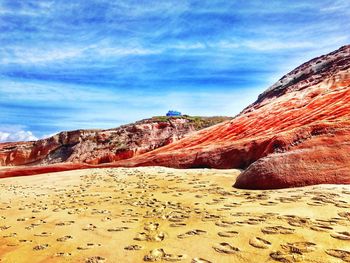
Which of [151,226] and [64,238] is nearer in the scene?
[64,238]

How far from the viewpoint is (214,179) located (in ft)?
43.9

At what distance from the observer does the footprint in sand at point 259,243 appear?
5.41 metres

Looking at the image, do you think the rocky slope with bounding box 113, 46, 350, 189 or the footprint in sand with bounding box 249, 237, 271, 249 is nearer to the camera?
the footprint in sand with bounding box 249, 237, 271, 249

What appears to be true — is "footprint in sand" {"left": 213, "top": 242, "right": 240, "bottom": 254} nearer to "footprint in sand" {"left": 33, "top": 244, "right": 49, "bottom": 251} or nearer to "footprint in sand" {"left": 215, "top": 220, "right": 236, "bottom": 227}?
"footprint in sand" {"left": 215, "top": 220, "right": 236, "bottom": 227}

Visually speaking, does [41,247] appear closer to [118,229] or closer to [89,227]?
[89,227]

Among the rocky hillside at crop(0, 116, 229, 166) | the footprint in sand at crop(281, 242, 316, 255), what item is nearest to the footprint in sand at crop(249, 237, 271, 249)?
the footprint in sand at crop(281, 242, 316, 255)

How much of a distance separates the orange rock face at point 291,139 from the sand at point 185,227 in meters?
1.16

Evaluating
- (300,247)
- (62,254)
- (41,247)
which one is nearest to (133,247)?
(62,254)

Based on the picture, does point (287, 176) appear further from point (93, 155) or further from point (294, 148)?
point (93, 155)

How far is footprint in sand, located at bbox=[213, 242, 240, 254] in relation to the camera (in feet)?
17.6

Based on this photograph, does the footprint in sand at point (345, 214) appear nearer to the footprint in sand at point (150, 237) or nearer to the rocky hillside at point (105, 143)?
the footprint in sand at point (150, 237)

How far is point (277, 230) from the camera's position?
5.95 meters

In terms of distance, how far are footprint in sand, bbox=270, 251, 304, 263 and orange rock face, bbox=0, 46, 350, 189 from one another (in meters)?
5.57

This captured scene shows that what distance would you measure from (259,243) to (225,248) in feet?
1.75
